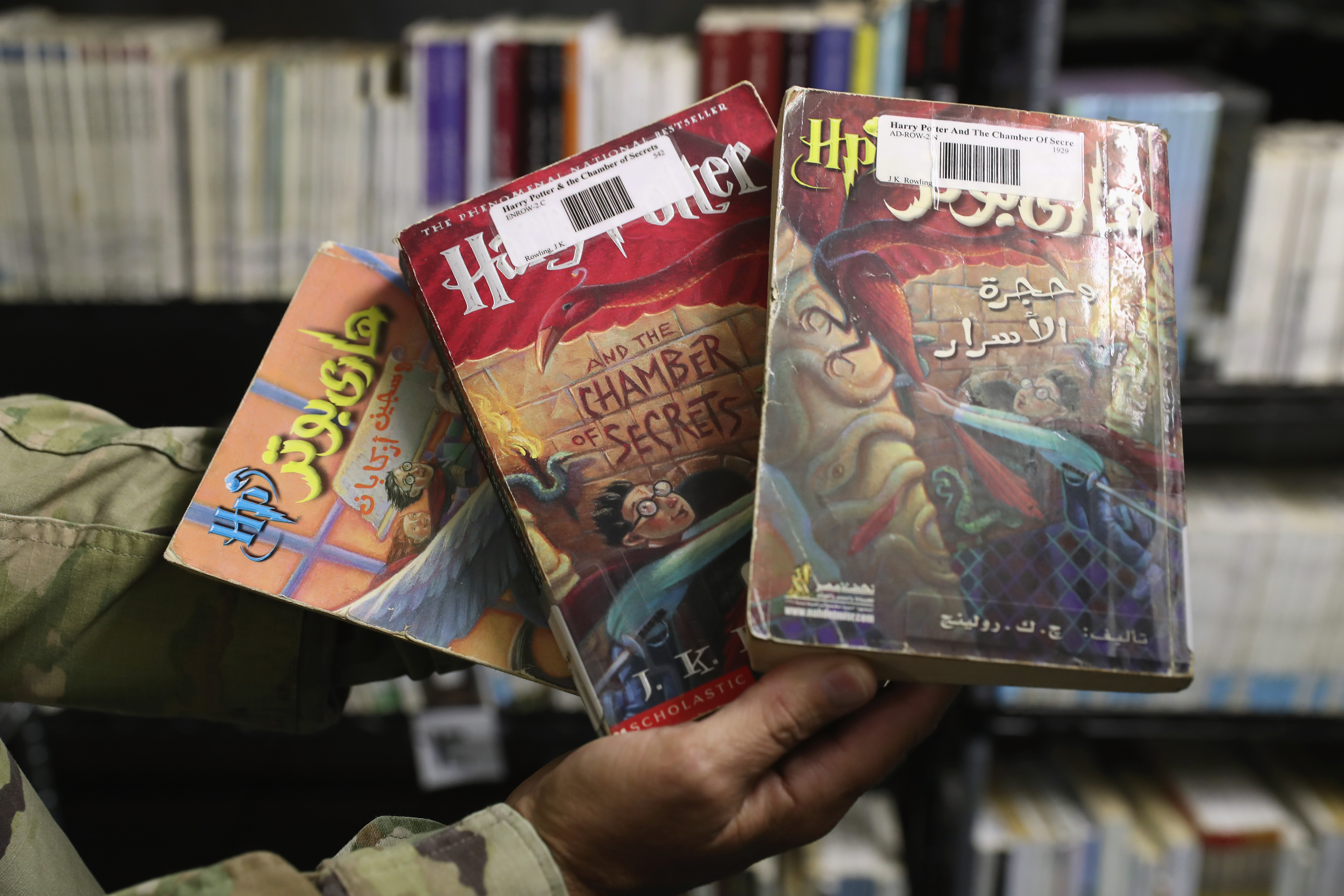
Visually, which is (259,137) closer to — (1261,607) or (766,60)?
(766,60)

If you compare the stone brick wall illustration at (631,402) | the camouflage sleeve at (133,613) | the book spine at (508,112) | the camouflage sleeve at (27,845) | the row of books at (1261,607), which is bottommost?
the row of books at (1261,607)

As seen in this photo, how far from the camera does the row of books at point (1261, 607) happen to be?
3.63 feet

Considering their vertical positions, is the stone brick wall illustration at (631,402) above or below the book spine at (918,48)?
below

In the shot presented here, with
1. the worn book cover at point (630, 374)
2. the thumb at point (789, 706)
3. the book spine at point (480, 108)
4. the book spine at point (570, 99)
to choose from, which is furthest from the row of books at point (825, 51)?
the thumb at point (789, 706)

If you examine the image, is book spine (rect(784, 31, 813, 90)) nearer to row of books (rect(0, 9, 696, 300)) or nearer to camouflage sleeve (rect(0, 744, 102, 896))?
row of books (rect(0, 9, 696, 300))

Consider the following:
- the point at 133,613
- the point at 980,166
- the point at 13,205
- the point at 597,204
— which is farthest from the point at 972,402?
the point at 13,205

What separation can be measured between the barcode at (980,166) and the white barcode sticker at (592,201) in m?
0.14

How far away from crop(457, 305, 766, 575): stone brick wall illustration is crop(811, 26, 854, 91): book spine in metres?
0.64

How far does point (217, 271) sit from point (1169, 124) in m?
1.09

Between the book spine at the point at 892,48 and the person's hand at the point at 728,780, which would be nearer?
the person's hand at the point at 728,780

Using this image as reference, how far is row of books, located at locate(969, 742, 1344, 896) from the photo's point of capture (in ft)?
3.85

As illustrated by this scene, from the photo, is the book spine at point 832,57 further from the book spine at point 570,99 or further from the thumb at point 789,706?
the thumb at point 789,706

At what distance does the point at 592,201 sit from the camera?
53 cm

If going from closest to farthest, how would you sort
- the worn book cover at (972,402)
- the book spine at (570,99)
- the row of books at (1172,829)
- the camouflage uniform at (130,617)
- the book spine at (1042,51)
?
the worn book cover at (972,402), the camouflage uniform at (130,617), the book spine at (1042,51), the book spine at (570,99), the row of books at (1172,829)
